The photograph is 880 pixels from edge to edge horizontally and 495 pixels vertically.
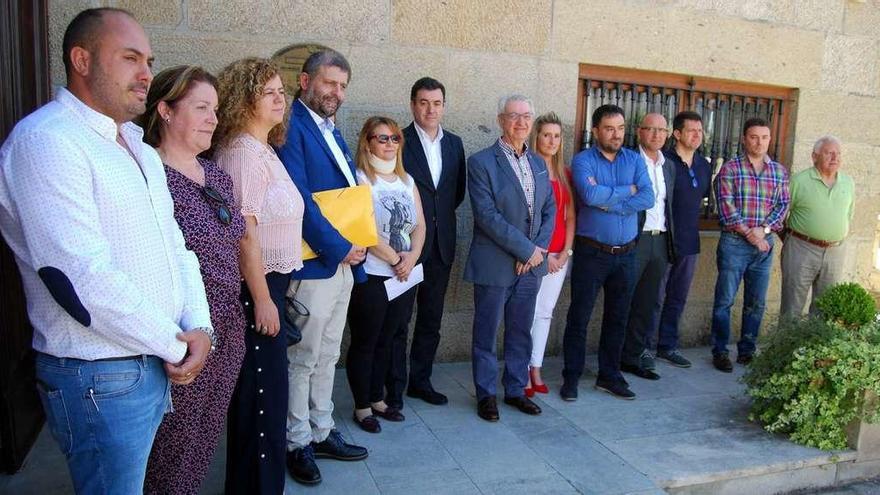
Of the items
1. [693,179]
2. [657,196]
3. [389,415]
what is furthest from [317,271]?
[693,179]

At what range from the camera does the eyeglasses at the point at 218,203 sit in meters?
2.17

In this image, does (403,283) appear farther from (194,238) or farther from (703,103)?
(703,103)

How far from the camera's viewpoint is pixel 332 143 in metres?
3.12

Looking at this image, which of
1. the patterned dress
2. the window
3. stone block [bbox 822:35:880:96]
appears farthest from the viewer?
stone block [bbox 822:35:880:96]

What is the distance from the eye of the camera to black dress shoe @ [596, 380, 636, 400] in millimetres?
4328

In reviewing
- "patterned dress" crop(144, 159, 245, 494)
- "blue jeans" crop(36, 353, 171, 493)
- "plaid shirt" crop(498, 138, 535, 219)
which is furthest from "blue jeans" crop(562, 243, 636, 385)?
"blue jeans" crop(36, 353, 171, 493)

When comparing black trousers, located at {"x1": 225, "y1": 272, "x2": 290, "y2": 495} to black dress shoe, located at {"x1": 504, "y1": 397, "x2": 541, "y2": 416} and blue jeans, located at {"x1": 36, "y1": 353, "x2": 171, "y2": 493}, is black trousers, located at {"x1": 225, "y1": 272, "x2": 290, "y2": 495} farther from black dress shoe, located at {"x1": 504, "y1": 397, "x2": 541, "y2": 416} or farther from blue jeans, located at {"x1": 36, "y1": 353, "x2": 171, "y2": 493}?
black dress shoe, located at {"x1": 504, "y1": 397, "x2": 541, "y2": 416}

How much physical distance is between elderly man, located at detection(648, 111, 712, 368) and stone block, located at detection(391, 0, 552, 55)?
1257 mm

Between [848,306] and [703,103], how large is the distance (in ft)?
7.62

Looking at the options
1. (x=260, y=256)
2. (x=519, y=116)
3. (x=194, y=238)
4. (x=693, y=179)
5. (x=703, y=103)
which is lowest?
(x=260, y=256)

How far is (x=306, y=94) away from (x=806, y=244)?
4200mm

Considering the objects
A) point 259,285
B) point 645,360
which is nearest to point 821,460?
point 645,360

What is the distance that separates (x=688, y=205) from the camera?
15.9 ft

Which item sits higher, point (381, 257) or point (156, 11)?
point (156, 11)
